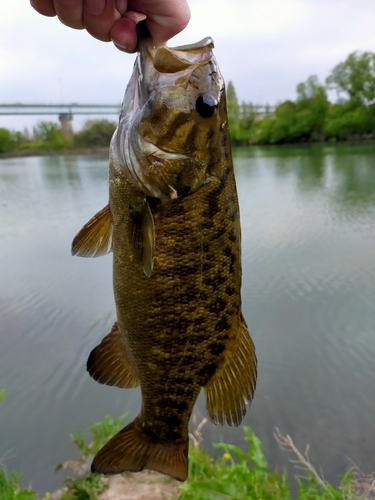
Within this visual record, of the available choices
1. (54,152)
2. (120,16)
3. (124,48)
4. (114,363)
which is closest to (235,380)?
(114,363)

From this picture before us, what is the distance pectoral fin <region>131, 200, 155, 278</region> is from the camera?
1259 mm

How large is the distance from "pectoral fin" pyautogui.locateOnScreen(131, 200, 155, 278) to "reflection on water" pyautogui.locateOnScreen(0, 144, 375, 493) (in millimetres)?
3580

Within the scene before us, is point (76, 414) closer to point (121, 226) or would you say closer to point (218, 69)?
point (121, 226)

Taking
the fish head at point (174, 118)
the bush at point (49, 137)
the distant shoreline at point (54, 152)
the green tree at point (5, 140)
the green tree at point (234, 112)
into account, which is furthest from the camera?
the green tree at point (234, 112)

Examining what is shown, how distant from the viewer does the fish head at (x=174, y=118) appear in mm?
1242

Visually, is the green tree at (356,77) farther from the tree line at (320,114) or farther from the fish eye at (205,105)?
the fish eye at (205,105)

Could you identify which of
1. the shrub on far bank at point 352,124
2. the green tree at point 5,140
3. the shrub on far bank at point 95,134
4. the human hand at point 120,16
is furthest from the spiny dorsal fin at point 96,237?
the shrub on far bank at point 352,124

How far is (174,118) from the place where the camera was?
4.11 feet

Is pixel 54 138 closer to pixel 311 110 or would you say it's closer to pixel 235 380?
pixel 311 110

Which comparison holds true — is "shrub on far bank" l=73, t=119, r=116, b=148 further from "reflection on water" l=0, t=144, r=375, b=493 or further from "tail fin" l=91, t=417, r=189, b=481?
"tail fin" l=91, t=417, r=189, b=481

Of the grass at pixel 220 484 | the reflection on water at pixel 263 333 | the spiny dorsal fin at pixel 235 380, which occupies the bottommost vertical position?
the reflection on water at pixel 263 333

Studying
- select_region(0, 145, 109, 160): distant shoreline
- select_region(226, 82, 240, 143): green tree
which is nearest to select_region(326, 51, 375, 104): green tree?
select_region(226, 82, 240, 143): green tree

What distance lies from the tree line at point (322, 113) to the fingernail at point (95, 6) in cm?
4765

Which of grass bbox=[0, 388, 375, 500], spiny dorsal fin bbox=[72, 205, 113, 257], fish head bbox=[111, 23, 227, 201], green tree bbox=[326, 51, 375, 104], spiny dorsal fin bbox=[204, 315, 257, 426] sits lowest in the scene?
grass bbox=[0, 388, 375, 500]
